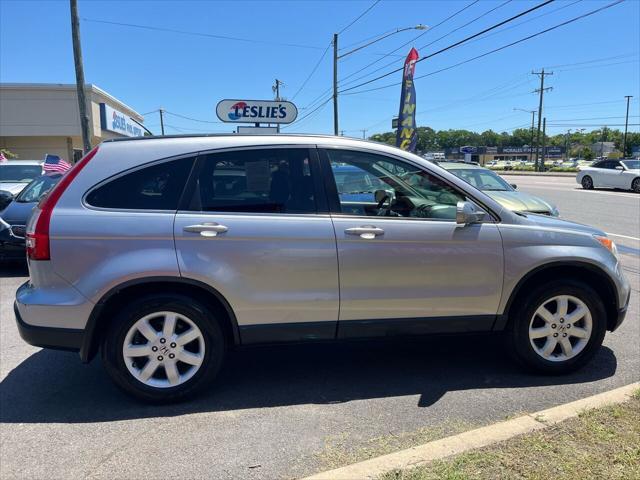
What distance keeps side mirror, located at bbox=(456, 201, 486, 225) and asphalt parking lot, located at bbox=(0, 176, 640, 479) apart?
0.98 m

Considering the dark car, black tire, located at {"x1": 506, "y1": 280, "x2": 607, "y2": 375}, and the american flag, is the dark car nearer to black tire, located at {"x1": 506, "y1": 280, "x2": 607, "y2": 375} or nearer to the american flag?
the american flag

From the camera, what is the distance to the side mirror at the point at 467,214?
364 cm

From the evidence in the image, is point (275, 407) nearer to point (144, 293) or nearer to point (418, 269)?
point (144, 293)

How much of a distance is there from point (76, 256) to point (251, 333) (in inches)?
49.3

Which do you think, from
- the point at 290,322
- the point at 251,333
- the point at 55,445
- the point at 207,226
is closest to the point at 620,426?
the point at 290,322

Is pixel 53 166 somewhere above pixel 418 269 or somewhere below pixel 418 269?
above

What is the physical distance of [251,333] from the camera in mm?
3586

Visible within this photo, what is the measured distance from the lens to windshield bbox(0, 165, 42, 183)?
1144cm

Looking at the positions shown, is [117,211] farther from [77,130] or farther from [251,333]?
[77,130]

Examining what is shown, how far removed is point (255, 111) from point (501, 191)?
224 inches

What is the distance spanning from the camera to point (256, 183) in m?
3.65

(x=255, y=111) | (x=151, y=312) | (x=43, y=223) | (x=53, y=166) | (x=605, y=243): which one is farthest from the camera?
(x=255, y=111)

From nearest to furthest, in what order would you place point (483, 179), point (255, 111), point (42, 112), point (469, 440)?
point (469, 440), point (483, 179), point (255, 111), point (42, 112)

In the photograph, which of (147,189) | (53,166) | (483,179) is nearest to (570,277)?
(147,189)
